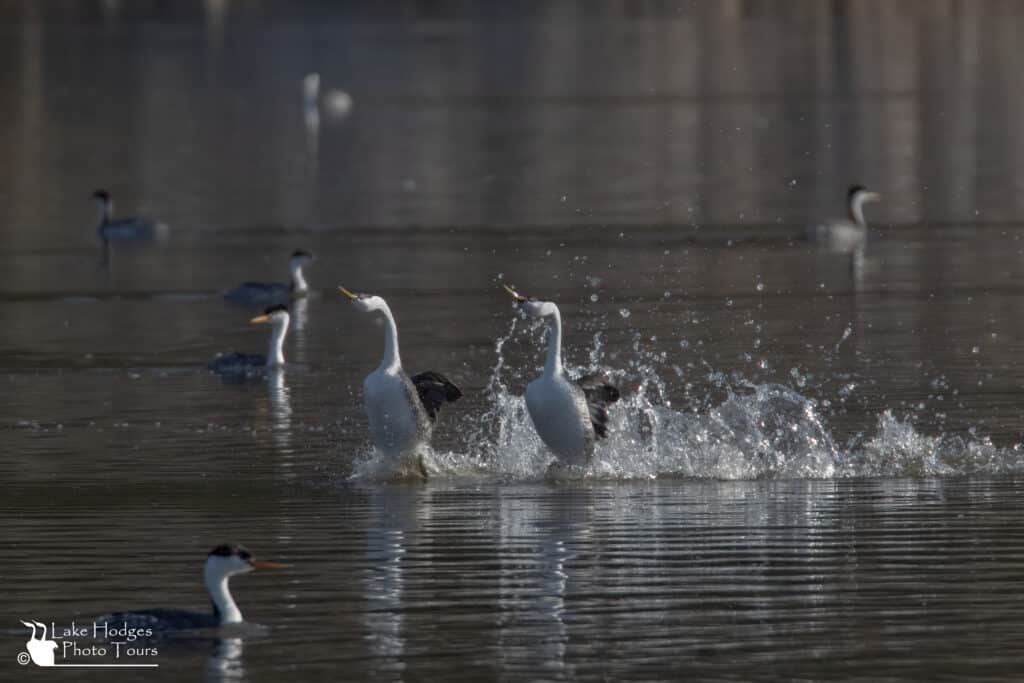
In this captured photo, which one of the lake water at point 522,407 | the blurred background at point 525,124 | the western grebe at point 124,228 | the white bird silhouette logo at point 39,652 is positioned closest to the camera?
the white bird silhouette logo at point 39,652

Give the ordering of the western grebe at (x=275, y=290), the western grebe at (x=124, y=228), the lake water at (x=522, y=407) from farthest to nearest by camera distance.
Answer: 1. the western grebe at (x=124, y=228)
2. the western grebe at (x=275, y=290)
3. the lake water at (x=522, y=407)

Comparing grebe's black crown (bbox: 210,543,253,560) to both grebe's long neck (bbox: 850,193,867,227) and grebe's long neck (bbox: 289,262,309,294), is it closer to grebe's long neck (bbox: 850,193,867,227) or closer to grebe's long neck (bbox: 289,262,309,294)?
grebe's long neck (bbox: 289,262,309,294)

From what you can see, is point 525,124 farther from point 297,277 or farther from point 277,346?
point 277,346

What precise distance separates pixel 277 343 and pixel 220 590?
1071cm

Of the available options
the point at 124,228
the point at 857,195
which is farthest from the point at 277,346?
the point at 857,195

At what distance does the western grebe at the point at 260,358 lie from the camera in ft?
69.5

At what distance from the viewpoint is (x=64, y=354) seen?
890 inches

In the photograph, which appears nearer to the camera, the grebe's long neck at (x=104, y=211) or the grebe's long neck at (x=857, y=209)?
the grebe's long neck at (x=857, y=209)

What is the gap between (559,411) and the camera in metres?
15.7

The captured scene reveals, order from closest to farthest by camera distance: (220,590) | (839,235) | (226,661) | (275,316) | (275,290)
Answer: (226,661), (220,590), (275,316), (275,290), (839,235)

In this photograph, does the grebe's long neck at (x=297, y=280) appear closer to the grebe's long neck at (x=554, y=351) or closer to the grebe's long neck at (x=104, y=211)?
the grebe's long neck at (x=104, y=211)

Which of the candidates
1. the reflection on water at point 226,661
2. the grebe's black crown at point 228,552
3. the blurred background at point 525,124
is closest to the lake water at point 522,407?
the reflection on water at point 226,661

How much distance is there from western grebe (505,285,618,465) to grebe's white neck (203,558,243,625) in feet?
15.6

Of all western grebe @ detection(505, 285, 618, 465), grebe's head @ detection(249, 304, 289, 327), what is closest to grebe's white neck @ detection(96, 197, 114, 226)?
grebe's head @ detection(249, 304, 289, 327)
